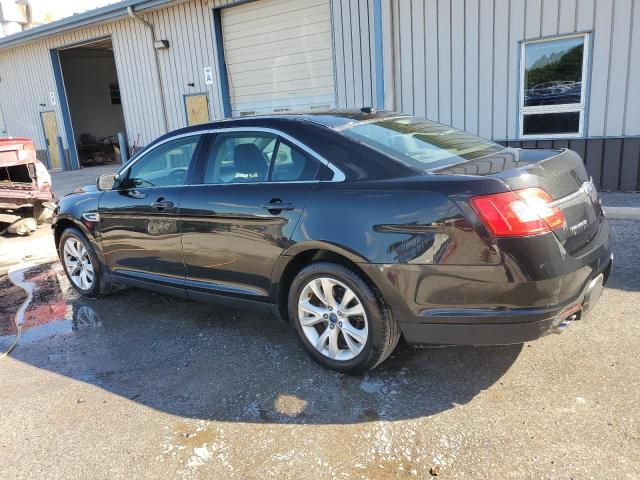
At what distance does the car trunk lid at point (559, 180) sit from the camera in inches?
113

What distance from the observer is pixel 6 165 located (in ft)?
29.4

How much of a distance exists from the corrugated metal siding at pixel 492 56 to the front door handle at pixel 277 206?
6.40 metres

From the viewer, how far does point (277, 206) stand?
11.4 ft

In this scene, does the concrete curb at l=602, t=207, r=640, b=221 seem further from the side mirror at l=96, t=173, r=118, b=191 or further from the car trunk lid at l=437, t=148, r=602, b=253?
the side mirror at l=96, t=173, r=118, b=191

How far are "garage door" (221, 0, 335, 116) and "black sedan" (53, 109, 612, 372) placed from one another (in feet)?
24.2

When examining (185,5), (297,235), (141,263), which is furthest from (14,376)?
(185,5)

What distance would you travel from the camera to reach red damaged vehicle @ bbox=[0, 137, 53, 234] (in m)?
8.84

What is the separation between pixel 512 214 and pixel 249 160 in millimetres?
1899

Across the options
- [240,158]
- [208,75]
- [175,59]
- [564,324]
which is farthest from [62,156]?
[564,324]

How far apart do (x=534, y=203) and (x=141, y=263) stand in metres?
3.21

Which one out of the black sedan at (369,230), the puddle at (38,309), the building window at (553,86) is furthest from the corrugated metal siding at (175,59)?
the black sedan at (369,230)

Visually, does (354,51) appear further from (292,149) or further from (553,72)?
(292,149)

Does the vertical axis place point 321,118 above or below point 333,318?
above

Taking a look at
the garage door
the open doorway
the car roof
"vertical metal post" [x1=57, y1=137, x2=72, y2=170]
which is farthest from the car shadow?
the open doorway
